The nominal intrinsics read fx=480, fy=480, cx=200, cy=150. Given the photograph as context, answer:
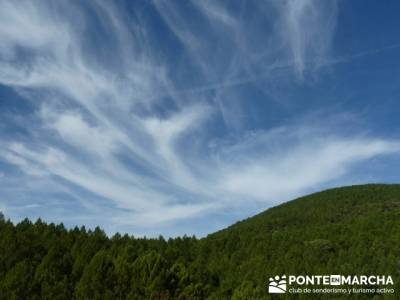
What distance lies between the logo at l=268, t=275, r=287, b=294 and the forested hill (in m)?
1.30

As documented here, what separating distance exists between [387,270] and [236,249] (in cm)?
5010

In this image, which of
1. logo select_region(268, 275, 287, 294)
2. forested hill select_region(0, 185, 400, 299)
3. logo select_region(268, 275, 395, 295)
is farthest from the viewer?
logo select_region(268, 275, 287, 294)

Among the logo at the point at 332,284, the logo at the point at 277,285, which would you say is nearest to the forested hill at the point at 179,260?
the logo at the point at 277,285

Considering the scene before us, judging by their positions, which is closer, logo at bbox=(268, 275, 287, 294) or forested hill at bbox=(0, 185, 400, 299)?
forested hill at bbox=(0, 185, 400, 299)

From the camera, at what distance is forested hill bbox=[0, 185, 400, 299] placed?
71.6 meters

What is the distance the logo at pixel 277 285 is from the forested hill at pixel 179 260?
4.26 ft

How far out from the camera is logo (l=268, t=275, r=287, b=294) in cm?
8444

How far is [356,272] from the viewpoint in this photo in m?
89.1

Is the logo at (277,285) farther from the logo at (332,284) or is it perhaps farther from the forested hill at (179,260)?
the forested hill at (179,260)

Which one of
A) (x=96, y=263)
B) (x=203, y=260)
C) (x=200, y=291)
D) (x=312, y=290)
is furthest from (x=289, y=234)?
(x=96, y=263)

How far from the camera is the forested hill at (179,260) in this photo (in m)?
71.6

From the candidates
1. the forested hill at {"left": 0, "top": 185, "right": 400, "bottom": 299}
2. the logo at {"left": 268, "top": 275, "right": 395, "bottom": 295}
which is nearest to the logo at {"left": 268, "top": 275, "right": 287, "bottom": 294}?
the logo at {"left": 268, "top": 275, "right": 395, "bottom": 295}

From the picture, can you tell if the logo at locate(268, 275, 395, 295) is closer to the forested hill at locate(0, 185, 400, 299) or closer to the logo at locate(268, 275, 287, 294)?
the logo at locate(268, 275, 287, 294)

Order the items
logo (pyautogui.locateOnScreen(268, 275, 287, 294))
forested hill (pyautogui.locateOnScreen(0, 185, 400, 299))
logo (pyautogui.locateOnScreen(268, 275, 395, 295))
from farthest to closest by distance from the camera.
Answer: logo (pyautogui.locateOnScreen(268, 275, 287, 294))
logo (pyautogui.locateOnScreen(268, 275, 395, 295))
forested hill (pyautogui.locateOnScreen(0, 185, 400, 299))
